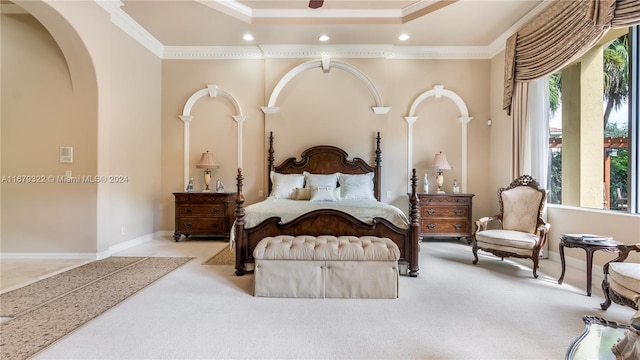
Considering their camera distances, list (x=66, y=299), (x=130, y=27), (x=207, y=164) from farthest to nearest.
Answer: (x=207, y=164), (x=130, y=27), (x=66, y=299)

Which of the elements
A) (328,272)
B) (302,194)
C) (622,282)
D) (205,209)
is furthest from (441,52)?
(205,209)

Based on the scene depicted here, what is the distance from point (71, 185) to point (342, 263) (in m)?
4.14

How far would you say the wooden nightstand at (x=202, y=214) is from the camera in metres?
5.29

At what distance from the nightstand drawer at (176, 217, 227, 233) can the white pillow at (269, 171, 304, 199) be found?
3.93 ft

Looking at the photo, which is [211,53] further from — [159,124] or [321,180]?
[321,180]

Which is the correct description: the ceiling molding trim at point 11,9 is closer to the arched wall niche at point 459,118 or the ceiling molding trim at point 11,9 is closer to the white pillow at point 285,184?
the white pillow at point 285,184

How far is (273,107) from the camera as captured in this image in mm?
5617

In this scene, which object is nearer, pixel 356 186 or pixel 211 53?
pixel 356 186

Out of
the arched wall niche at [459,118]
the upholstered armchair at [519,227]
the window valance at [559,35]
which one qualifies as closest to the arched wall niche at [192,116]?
the arched wall niche at [459,118]

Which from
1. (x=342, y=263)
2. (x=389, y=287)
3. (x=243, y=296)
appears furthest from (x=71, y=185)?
(x=389, y=287)

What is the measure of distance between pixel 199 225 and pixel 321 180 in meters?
2.45

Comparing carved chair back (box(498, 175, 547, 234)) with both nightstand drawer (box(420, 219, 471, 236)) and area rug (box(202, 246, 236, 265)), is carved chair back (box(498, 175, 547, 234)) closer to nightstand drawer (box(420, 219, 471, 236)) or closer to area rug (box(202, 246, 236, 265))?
nightstand drawer (box(420, 219, 471, 236))

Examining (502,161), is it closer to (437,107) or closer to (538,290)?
(437,107)

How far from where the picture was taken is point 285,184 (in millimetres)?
5008
